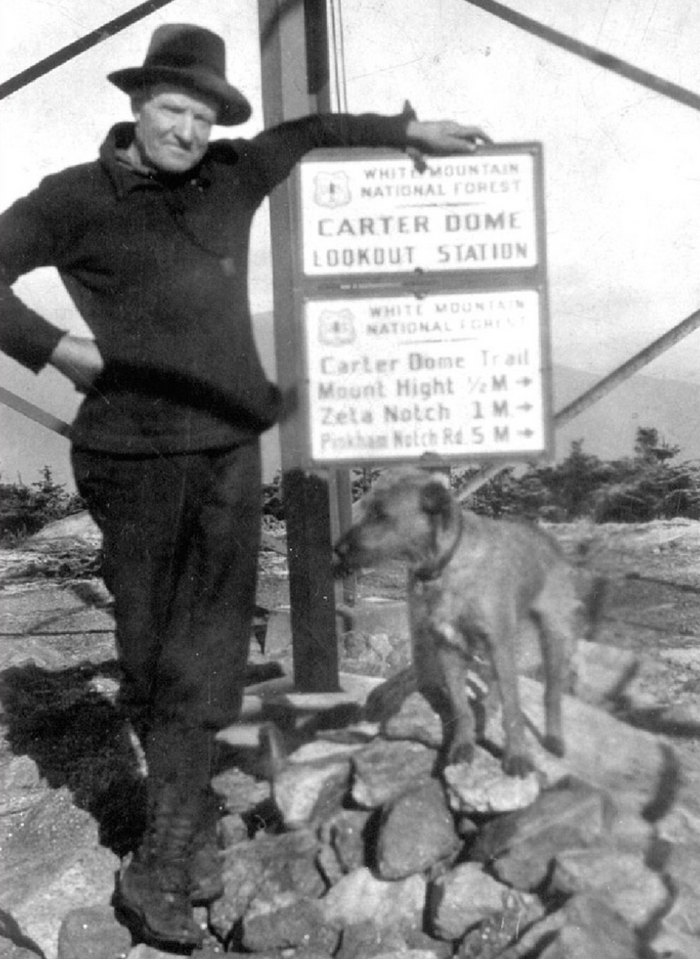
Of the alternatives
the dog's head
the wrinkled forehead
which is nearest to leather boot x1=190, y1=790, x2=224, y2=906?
the dog's head

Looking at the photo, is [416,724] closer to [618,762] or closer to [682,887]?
[618,762]

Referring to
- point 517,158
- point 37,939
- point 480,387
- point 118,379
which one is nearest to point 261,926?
point 37,939

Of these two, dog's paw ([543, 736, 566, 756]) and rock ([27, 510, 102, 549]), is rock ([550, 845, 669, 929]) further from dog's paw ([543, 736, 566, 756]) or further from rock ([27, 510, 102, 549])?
rock ([27, 510, 102, 549])

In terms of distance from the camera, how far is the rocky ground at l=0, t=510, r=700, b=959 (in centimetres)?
338

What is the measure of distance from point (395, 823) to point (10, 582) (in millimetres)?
5682

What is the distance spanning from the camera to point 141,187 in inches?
143

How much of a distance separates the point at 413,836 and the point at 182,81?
2.47m

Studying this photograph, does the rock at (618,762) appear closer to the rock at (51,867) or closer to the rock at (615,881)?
the rock at (615,881)

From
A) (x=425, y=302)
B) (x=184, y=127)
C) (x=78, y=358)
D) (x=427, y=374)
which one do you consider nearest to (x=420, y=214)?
(x=425, y=302)

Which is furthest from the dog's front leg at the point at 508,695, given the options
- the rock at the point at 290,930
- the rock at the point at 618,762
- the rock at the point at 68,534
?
the rock at the point at 68,534

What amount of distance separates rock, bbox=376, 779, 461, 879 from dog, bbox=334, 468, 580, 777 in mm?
226

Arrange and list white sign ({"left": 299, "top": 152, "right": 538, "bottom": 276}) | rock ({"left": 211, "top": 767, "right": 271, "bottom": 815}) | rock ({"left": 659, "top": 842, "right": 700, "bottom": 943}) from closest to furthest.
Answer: rock ({"left": 659, "top": 842, "right": 700, "bottom": 943}) < rock ({"left": 211, "top": 767, "right": 271, "bottom": 815}) < white sign ({"left": 299, "top": 152, "right": 538, "bottom": 276})

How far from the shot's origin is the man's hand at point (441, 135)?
422 cm

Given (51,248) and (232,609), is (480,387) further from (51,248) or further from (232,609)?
(51,248)
